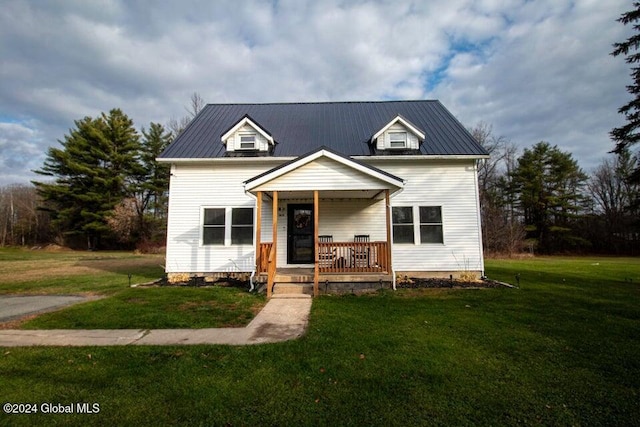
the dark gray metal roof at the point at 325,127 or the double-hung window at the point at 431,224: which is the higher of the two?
the dark gray metal roof at the point at 325,127

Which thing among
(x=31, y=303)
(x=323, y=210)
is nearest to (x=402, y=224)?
(x=323, y=210)

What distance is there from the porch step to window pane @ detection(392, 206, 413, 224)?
424 cm

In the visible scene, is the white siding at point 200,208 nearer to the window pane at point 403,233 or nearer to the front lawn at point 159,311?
the front lawn at point 159,311

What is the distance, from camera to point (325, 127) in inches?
516

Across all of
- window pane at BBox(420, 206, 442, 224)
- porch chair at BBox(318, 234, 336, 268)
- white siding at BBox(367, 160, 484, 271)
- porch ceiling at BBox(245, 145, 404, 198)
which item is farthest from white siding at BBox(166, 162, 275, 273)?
window pane at BBox(420, 206, 442, 224)

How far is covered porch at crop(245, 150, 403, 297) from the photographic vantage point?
27.2ft

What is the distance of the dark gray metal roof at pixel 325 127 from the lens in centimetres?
1130

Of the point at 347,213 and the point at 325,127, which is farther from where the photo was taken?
the point at 325,127

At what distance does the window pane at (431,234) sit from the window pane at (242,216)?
6331 mm

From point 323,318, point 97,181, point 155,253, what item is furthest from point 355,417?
point 97,181

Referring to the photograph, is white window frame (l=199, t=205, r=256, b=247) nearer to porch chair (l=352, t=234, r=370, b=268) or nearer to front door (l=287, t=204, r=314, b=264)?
front door (l=287, t=204, r=314, b=264)

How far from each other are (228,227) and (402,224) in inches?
253

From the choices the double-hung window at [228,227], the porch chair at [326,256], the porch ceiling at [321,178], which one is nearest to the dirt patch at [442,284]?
the porch chair at [326,256]

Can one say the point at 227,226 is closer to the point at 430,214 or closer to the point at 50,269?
the point at 430,214
